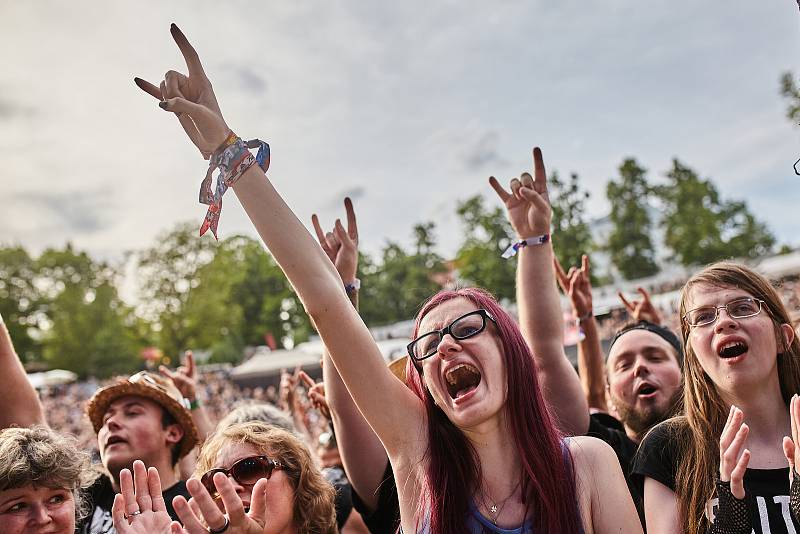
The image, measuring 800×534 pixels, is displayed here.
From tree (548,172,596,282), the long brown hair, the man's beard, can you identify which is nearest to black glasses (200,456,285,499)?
the long brown hair

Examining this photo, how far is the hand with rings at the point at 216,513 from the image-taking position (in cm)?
174

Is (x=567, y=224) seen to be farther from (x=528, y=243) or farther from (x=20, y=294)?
(x=20, y=294)

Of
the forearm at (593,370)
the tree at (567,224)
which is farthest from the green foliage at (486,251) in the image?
the forearm at (593,370)

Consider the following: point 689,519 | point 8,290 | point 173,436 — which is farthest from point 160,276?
point 689,519

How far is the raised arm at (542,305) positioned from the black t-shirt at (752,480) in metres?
0.44

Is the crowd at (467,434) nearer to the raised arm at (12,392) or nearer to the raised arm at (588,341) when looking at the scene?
the raised arm at (12,392)

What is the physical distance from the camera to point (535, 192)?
2.72 m

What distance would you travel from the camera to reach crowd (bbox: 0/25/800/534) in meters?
1.74

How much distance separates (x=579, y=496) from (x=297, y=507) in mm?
1167

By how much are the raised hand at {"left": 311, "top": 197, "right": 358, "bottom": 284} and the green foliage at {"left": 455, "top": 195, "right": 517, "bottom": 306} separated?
23.9 meters

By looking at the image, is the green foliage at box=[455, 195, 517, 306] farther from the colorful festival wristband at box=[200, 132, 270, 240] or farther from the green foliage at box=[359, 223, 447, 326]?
the colorful festival wristband at box=[200, 132, 270, 240]

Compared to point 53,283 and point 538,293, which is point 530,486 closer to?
point 538,293

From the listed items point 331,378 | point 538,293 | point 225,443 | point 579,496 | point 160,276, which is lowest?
point 579,496

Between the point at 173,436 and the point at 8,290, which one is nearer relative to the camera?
the point at 173,436
